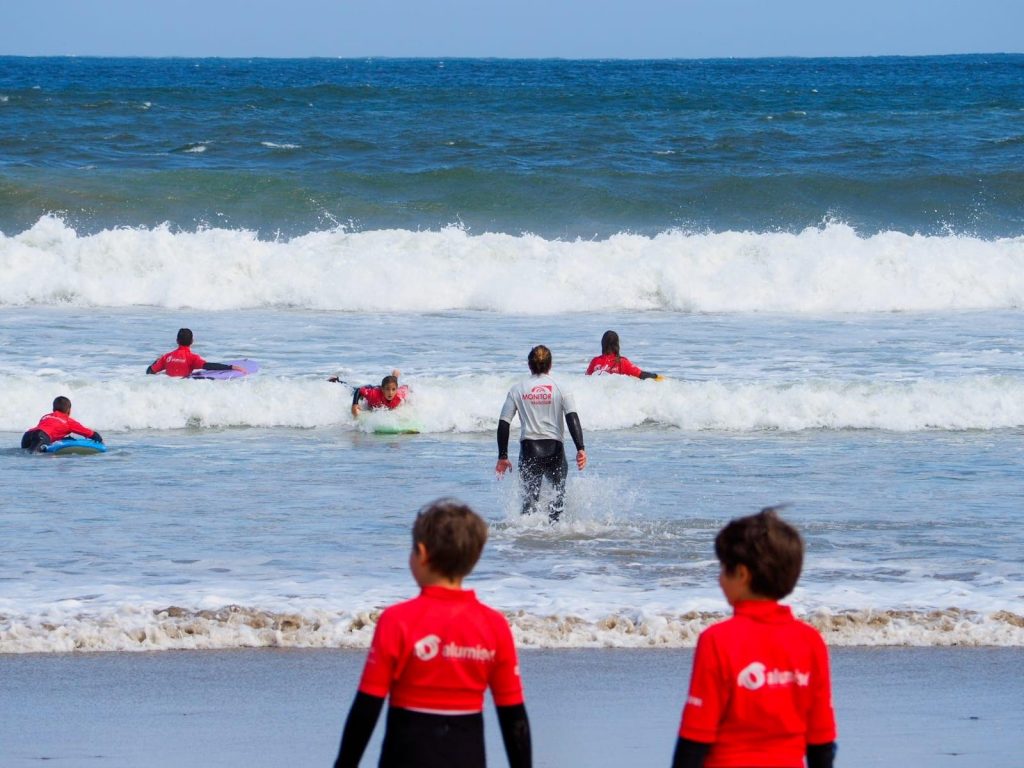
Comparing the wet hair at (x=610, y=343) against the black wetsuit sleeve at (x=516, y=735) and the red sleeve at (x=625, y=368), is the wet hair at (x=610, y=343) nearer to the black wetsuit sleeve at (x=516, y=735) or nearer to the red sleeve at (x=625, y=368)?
the red sleeve at (x=625, y=368)

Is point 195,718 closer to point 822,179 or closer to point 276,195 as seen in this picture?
point 276,195

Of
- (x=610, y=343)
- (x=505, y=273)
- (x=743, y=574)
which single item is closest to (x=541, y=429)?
(x=610, y=343)

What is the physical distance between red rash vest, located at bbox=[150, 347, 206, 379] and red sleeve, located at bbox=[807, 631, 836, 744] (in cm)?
1287

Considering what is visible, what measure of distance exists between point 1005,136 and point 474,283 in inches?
868

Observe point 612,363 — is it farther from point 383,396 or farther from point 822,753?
point 822,753

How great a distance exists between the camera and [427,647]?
346 centimetres

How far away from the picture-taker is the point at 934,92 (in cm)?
5628

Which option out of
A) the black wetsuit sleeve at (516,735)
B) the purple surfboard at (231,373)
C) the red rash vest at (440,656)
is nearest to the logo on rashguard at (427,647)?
the red rash vest at (440,656)

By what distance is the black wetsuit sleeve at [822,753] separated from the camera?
11.1ft

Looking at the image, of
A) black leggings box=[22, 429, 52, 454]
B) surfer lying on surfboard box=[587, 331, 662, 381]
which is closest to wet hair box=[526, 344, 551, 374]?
surfer lying on surfboard box=[587, 331, 662, 381]

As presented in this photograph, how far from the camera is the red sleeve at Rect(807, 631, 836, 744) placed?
3336 mm

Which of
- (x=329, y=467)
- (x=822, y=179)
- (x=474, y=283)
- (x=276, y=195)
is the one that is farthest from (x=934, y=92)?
(x=329, y=467)

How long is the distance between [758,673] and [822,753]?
0.30m

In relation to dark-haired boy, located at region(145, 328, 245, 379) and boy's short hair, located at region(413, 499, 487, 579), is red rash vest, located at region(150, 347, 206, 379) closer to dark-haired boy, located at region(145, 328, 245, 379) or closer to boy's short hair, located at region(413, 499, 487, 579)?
dark-haired boy, located at region(145, 328, 245, 379)
